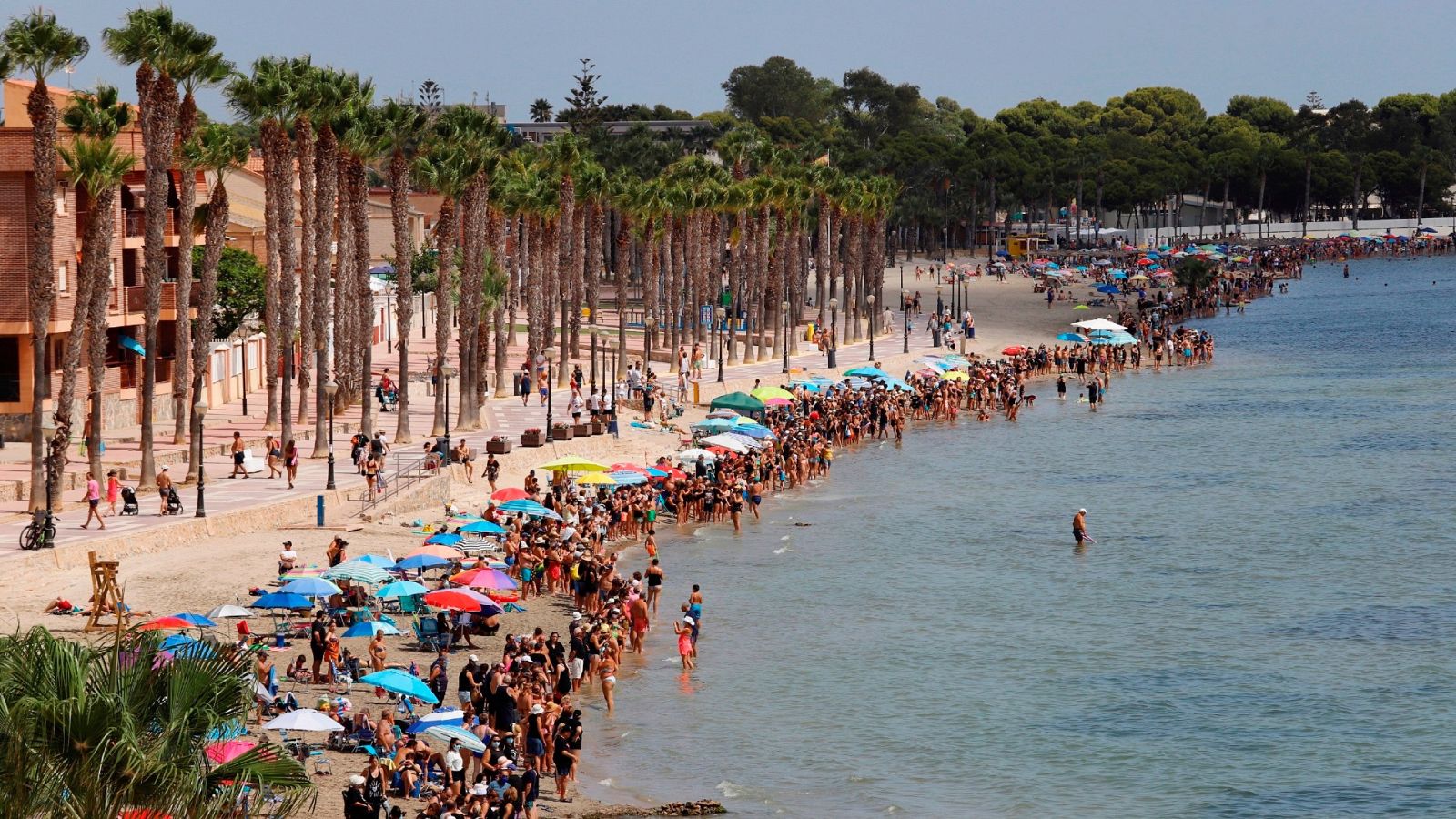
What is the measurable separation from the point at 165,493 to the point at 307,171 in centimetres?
1645

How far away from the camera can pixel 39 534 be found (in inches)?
1272

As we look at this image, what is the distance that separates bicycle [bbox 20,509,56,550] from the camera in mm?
32312

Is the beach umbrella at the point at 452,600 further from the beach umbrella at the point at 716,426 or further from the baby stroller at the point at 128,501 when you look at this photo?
the beach umbrella at the point at 716,426

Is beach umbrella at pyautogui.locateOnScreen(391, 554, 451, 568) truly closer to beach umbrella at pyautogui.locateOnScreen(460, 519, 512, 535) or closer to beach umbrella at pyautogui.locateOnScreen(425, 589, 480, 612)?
beach umbrella at pyautogui.locateOnScreen(425, 589, 480, 612)

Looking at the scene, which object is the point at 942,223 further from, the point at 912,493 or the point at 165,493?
the point at 165,493

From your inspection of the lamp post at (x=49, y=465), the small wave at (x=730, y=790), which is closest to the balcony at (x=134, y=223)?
the lamp post at (x=49, y=465)

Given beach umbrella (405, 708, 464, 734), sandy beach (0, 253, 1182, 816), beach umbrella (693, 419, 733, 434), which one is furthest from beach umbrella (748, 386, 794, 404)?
beach umbrella (405, 708, 464, 734)

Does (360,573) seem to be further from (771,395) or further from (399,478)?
(771,395)

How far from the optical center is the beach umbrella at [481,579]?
32.2 metres

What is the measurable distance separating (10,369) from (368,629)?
75.2 feet

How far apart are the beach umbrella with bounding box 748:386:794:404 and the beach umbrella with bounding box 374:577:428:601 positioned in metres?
31.1

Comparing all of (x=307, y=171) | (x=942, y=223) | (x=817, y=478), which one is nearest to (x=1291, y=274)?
(x=942, y=223)

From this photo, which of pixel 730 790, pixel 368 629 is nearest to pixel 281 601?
pixel 368 629

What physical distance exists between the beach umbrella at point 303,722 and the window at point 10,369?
26467 millimetres
